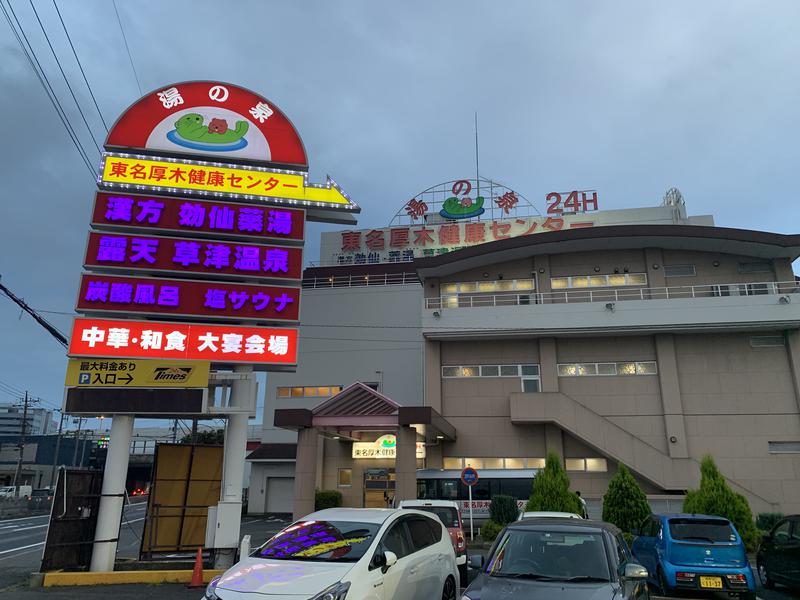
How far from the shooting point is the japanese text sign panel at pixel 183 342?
13431 mm

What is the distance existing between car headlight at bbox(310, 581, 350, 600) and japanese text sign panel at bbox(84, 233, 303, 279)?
395 inches

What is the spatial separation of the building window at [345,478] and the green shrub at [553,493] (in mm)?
12157

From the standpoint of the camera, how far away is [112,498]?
42.6 feet

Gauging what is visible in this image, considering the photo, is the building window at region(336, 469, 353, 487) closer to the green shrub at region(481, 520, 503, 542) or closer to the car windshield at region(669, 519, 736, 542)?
the green shrub at region(481, 520, 503, 542)

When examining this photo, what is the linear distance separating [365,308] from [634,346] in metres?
15.5

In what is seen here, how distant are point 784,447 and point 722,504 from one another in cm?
1003

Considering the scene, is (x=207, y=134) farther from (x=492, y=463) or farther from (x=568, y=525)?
(x=492, y=463)

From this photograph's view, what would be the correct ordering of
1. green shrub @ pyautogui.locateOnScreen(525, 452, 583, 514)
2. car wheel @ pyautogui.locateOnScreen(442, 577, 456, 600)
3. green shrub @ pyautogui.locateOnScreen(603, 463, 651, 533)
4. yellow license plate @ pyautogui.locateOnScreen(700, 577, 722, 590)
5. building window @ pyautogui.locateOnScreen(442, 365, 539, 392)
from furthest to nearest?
building window @ pyautogui.locateOnScreen(442, 365, 539, 392) < green shrub @ pyautogui.locateOnScreen(525, 452, 583, 514) < green shrub @ pyautogui.locateOnScreen(603, 463, 651, 533) < yellow license plate @ pyautogui.locateOnScreen(700, 577, 722, 590) < car wheel @ pyautogui.locateOnScreen(442, 577, 456, 600)

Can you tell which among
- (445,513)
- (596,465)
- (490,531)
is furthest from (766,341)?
(445,513)

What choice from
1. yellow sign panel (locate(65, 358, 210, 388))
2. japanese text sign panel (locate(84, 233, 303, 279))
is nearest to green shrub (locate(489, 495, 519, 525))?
japanese text sign panel (locate(84, 233, 303, 279))

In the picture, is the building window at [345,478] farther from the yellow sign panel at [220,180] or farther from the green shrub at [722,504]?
the yellow sign panel at [220,180]

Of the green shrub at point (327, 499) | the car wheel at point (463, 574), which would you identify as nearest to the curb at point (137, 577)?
the car wheel at point (463, 574)

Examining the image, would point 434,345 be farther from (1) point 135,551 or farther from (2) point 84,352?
(2) point 84,352

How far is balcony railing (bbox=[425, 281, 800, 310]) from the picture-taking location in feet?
90.2
